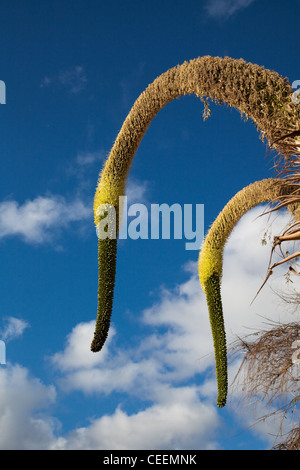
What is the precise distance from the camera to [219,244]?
862cm

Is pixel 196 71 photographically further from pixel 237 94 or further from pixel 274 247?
pixel 274 247

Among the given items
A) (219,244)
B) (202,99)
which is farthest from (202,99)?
(219,244)

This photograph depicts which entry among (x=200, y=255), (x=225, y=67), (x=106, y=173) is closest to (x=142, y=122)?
(x=106, y=173)

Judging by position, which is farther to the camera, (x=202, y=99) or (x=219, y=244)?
(x=219, y=244)

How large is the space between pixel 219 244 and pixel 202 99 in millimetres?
3900

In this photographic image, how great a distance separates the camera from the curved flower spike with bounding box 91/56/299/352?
16.3ft

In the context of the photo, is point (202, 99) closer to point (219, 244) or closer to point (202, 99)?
point (202, 99)

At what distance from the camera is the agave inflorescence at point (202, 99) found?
496cm

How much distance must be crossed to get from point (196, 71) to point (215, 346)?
4764 millimetres

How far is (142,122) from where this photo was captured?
5484 millimetres

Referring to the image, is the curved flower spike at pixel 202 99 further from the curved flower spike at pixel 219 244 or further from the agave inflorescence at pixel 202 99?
the curved flower spike at pixel 219 244

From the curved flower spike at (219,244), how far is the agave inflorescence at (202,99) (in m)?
3.14

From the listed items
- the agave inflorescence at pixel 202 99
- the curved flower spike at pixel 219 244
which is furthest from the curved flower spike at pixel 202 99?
the curved flower spike at pixel 219 244
